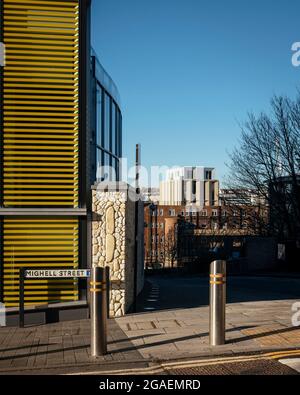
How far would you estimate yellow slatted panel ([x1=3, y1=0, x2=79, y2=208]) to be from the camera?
11.1 metres

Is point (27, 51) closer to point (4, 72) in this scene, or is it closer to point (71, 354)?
point (4, 72)

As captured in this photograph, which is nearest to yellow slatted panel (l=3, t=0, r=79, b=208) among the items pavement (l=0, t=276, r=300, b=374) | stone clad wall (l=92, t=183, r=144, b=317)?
stone clad wall (l=92, t=183, r=144, b=317)

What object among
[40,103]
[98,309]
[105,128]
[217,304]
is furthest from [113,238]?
[105,128]

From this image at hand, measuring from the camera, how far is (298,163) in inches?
1216

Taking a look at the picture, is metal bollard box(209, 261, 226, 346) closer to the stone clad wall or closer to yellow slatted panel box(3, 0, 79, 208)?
the stone clad wall

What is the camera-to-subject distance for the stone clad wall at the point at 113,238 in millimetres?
11422

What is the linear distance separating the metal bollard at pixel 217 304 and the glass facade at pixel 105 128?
6.82m

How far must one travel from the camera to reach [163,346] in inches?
333

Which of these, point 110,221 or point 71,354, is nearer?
point 71,354

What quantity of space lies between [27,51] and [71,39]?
3.03 ft

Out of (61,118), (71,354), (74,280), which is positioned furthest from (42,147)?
(71,354)

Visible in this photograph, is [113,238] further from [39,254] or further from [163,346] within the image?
[163,346]

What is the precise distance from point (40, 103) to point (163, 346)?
5.57 m
